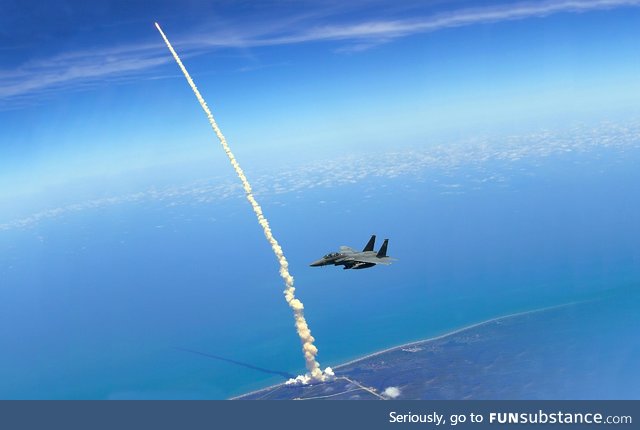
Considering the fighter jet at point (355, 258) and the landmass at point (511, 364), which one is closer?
the fighter jet at point (355, 258)

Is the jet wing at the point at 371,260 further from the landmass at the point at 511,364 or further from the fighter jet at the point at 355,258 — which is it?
the landmass at the point at 511,364

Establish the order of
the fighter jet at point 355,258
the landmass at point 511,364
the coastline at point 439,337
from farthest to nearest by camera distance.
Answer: the coastline at point 439,337, the landmass at point 511,364, the fighter jet at point 355,258

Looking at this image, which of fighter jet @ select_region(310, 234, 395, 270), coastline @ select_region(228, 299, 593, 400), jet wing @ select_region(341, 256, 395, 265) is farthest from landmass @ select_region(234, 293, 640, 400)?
jet wing @ select_region(341, 256, 395, 265)

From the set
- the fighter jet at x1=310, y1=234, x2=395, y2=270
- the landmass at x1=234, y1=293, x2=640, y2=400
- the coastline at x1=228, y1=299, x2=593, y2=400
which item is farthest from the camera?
the coastline at x1=228, y1=299, x2=593, y2=400

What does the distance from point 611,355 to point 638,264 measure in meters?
90.2

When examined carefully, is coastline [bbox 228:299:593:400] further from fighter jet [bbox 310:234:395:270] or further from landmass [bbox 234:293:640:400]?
fighter jet [bbox 310:234:395:270]

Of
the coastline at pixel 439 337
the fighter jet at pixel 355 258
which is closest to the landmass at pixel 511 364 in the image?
the coastline at pixel 439 337

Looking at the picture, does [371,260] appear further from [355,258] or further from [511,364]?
[511,364]

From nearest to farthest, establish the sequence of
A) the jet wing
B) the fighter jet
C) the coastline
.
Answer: the jet wing, the fighter jet, the coastline

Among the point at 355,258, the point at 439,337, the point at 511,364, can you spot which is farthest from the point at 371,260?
the point at 439,337
